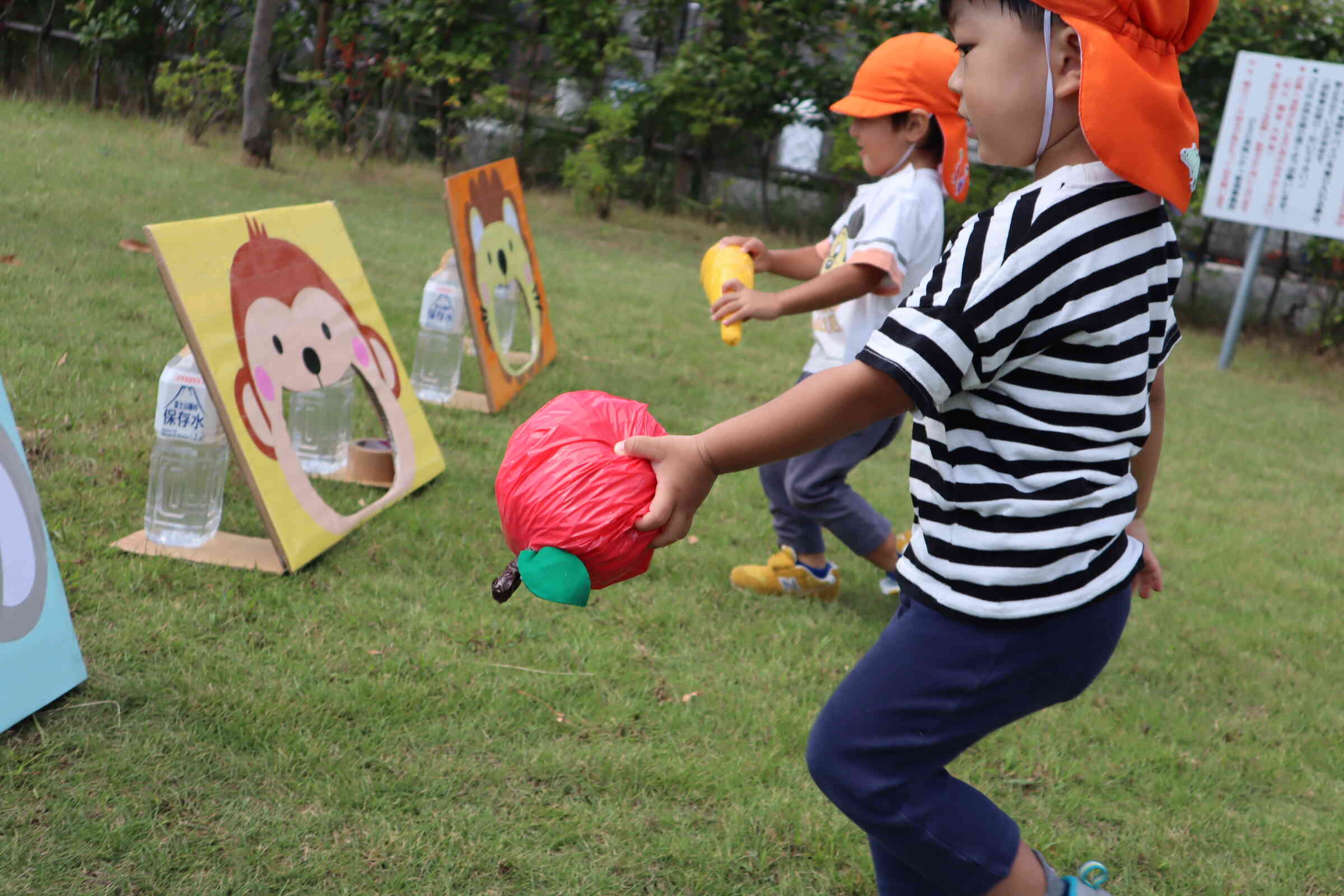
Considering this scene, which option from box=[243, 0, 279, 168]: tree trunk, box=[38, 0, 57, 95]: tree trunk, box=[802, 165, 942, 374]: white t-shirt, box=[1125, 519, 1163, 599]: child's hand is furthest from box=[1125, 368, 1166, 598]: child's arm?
box=[38, 0, 57, 95]: tree trunk

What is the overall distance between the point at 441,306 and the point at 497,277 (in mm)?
425

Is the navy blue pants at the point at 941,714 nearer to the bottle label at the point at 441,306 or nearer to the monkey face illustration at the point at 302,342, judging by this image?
the monkey face illustration at the point at 302,342

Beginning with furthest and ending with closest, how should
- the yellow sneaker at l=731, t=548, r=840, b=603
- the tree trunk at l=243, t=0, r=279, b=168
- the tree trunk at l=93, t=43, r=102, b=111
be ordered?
1. the tree trunk at l=93, t=43, r=102, b=111
2. the tree trunk at l=243, t=0, r=279, b=168
3. the yellow sneaker at l=731, t=548, r=840, b=603

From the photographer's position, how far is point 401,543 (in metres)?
3.43

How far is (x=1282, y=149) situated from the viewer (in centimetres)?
871

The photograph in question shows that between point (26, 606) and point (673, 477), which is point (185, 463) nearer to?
point (26, 606)

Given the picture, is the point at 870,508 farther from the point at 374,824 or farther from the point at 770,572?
the point at 374,824

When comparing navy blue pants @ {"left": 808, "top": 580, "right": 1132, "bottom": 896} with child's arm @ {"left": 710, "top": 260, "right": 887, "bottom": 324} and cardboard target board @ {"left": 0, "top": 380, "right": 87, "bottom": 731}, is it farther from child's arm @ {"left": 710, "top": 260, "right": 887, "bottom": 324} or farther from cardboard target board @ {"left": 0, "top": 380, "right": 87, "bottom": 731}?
cardboard target board @ {"left": 0, "top": 380, "right": 87, "bottom": 731}

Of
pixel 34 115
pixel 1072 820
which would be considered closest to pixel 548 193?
pixel 34 115

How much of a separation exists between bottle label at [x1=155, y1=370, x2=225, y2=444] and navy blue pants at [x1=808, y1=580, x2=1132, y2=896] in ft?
7.14

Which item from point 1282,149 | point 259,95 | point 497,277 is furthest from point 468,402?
point 1282,149

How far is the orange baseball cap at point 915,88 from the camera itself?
3.03 m

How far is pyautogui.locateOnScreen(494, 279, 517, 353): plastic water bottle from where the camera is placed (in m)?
5.73

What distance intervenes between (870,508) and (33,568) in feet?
7.58
